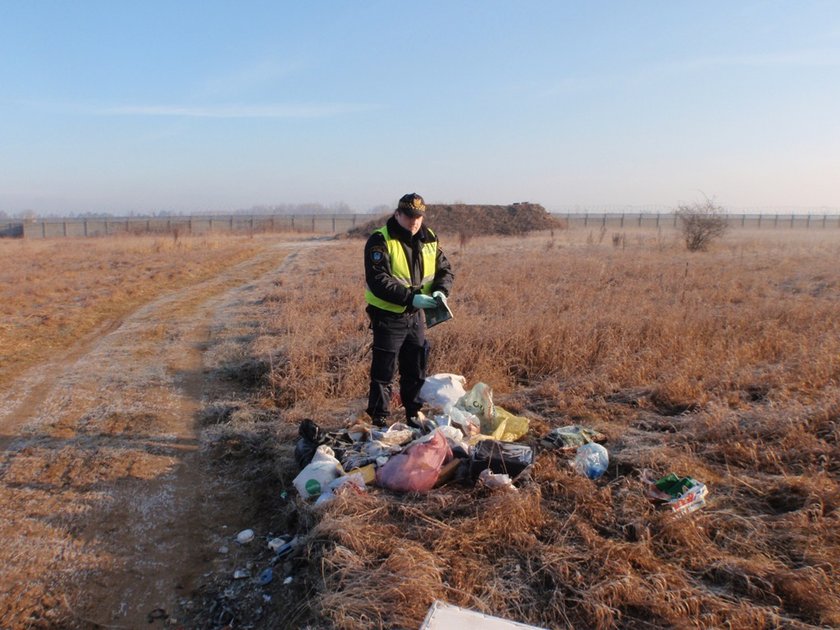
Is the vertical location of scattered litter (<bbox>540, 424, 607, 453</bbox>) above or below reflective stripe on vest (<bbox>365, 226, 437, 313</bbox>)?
below

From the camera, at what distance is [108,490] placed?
3.96 metres

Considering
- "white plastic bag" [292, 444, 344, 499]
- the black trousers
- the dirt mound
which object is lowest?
"white plastic bag" [292, 444, 344, 499]

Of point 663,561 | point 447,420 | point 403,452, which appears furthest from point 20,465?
point 663,561

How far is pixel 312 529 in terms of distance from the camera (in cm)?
324

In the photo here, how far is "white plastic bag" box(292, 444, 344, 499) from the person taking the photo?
362 centimetres

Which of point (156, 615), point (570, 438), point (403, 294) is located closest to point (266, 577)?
point (156, 615)

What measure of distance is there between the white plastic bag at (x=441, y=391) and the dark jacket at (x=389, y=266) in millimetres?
935

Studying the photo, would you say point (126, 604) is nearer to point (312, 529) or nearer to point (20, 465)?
point (312, 529)

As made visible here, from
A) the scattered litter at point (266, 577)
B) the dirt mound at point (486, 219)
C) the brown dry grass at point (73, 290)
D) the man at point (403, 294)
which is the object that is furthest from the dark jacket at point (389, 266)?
the dirt mound at point (486, 219)

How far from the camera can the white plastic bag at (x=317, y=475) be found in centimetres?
362

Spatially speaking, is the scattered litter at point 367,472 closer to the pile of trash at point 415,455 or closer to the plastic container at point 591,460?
the pile of trash at point 415,455

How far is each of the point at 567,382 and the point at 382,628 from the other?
12.3 feet

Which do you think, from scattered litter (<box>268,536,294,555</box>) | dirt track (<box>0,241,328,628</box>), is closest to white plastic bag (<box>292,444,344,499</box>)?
scattered litter (<box>268,536,294,555</box>)

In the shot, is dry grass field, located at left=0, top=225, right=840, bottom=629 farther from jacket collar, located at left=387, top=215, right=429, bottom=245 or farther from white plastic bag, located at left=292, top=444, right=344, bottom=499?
jacket collar, located at left=387, top=215, right=429, bottom=245
